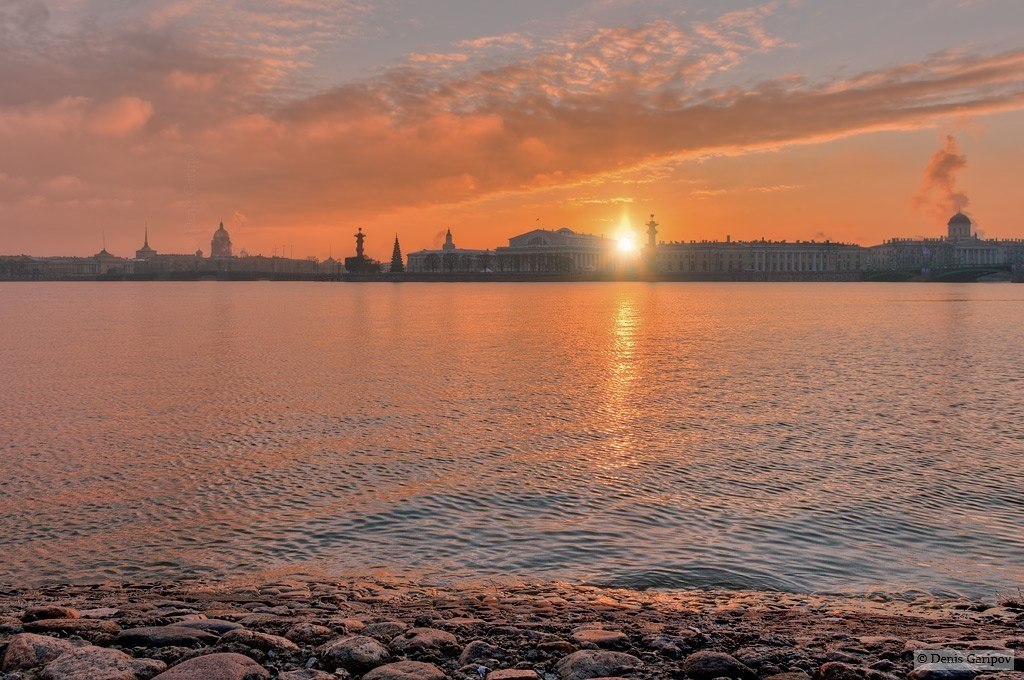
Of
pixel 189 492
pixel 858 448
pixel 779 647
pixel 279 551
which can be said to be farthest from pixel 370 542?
pixel 858 448

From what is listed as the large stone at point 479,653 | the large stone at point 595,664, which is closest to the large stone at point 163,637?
the large stone at point 479,653

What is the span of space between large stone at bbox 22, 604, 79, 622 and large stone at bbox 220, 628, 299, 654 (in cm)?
161

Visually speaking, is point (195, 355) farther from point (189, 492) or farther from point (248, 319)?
point (248, 319)

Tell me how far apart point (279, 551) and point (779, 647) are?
19.0 feet

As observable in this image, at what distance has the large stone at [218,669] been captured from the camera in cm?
604

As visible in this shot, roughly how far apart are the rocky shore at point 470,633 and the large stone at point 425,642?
0.05ft

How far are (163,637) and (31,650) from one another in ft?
3.00

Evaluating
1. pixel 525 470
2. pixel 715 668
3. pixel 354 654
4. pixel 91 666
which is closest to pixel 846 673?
pixel 715 668

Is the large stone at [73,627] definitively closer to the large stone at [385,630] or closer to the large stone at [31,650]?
the large stone at [31,650]

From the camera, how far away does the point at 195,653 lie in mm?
6586

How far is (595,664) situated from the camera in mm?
6340

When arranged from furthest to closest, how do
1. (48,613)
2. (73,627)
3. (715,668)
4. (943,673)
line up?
(48,613), (73,627), (715,668), (943,673)

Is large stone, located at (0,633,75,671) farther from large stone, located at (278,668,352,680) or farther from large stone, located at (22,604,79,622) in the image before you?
large stone, located at (278,668,352,680)

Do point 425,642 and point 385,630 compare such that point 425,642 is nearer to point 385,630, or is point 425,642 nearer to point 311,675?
point 385,630
